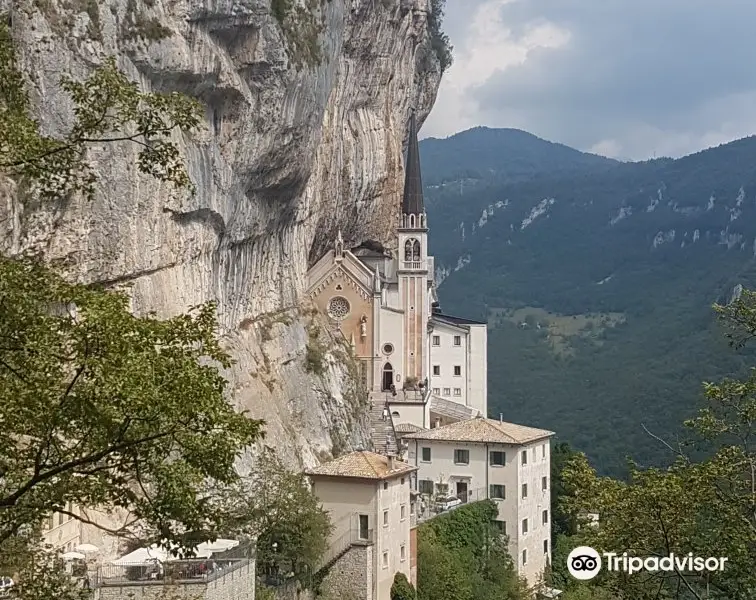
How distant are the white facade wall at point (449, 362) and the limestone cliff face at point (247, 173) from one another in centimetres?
1187

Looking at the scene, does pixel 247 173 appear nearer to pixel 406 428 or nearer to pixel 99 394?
A: pixel 406 428

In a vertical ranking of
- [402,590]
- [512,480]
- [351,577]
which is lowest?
[402,590]

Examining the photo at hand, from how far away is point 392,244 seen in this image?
7550cm

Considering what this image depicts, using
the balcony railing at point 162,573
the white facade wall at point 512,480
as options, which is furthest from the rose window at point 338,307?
the balcony railing at point 162,573

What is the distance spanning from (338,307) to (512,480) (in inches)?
834

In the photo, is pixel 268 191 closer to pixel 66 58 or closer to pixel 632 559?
pixel 66 58

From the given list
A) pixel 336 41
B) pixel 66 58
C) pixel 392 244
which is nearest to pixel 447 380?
pixel 392 244

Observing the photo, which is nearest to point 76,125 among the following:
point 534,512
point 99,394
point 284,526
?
point 99,394

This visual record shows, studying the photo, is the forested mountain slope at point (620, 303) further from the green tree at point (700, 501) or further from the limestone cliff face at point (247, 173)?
the green tree at point (700, 501)

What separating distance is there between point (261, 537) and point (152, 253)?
9196 millimetres

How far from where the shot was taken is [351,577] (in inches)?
1578

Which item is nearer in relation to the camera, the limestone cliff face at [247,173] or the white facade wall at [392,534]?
the limestone cliff face at [247,173]

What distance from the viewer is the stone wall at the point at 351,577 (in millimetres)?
39719

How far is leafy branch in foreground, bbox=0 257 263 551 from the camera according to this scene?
10883 mm
